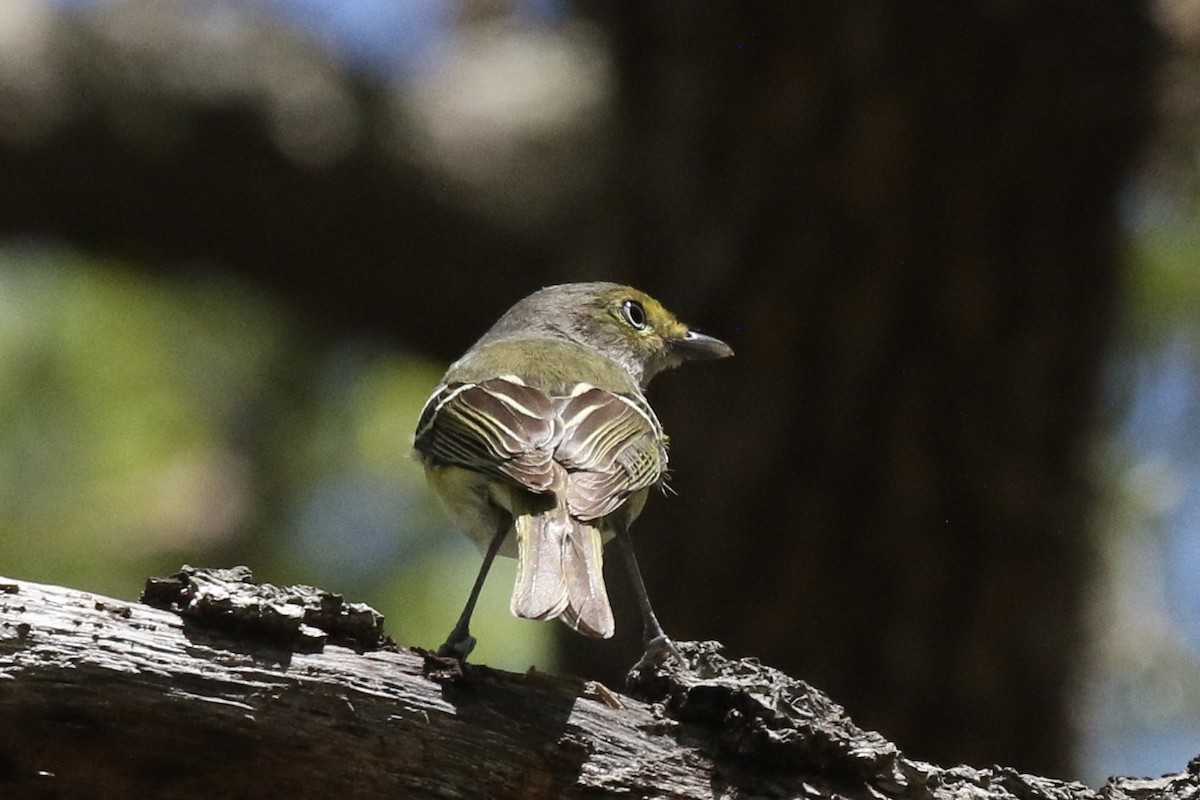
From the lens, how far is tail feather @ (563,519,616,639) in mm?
3025

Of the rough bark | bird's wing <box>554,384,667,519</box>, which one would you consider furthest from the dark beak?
the rough bark

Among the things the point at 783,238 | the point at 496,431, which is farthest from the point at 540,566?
the point at 783,238

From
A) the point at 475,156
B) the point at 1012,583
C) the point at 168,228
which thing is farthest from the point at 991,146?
the point at 168,228

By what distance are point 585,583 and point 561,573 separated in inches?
1.9

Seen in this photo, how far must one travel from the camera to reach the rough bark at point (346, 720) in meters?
2.47

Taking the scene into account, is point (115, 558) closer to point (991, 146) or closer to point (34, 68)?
point (34, 68)

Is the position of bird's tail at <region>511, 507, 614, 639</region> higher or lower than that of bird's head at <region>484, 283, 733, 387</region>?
lower

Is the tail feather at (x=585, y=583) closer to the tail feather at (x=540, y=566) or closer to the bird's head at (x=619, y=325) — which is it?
the tail feather at (x=540, y=566)

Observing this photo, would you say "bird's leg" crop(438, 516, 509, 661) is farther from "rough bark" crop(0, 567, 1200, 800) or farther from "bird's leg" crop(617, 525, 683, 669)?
"bird's leg" crop(617, 525, 683, 669)

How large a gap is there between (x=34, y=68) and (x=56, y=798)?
396cm

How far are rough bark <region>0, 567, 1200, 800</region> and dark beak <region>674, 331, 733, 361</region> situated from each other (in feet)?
7.72

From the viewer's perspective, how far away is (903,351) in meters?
5.57

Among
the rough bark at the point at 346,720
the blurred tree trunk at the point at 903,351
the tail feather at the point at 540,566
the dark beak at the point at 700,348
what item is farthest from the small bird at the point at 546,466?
the blurred tree trunk at the point at 903,351

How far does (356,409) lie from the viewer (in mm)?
7938
